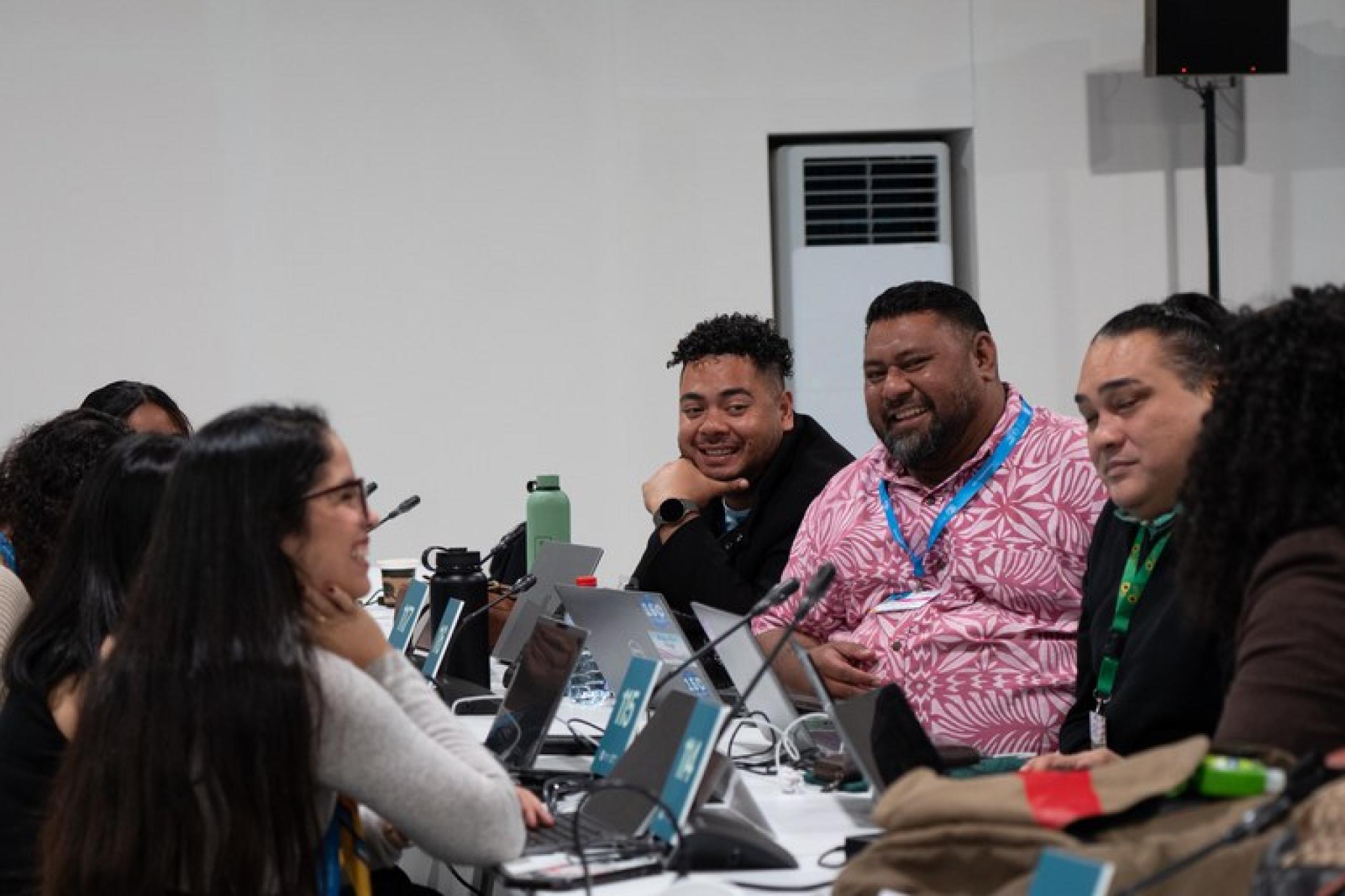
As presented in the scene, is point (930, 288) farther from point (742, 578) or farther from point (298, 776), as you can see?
point (298, 776)

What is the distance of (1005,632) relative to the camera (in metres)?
2.62

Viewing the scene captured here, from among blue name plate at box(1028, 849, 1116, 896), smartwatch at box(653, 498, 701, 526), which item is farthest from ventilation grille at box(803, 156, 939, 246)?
blue name plate at box(1028, 849, 1116, 896)

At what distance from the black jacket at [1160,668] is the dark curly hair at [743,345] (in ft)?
4.55

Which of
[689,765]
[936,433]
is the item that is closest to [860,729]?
[689,765]

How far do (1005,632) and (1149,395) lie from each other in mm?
668

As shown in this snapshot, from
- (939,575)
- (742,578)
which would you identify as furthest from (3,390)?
(939,575)

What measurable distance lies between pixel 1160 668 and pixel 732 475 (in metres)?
1.46

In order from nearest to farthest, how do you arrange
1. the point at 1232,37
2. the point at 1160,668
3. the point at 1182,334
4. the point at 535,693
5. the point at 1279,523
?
the point at 1279,523 → the point at 1160,668 → the point at 1182,334 → the point at 535,693 → the point at 1232,37

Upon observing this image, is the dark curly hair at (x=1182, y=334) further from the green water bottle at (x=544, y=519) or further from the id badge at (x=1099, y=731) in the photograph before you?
the green water bottle at (x=544, y=519)

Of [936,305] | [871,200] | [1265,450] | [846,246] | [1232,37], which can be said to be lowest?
[1265,450]

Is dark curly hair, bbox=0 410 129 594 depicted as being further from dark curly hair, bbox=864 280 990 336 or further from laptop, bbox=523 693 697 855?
dark curly hair, bbox=864 280 990 336

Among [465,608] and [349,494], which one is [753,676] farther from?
[465,608]

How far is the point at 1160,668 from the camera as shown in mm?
1995

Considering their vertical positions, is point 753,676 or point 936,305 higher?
point 936,305
